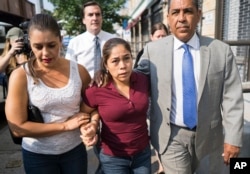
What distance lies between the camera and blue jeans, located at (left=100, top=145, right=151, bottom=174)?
6.29ft

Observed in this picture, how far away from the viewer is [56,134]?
175cm

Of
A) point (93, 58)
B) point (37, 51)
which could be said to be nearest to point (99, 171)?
point (37, 51)

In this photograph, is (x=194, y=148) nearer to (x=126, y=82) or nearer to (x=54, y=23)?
(x=126, y=82)

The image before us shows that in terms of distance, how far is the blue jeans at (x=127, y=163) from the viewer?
1.92 metres

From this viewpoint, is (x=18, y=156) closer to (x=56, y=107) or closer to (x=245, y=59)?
(x=56, y=107)

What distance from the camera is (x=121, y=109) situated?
1808mm

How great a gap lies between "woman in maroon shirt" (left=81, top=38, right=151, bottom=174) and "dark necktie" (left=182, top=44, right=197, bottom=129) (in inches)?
11.2

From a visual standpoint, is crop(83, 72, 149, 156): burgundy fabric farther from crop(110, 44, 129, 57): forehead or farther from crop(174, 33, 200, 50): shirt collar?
crop(174, 33, 200, 50): shirt collar

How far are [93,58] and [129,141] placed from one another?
1.57 metres

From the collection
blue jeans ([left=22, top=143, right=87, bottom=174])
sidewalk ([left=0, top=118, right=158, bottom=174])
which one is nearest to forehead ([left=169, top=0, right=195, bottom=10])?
blue jeans ([left=22, top=143, right=87, bottom=174])

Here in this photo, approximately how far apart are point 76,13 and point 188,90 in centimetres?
1226

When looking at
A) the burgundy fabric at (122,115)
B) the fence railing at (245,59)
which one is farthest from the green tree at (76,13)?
the burgundy fabric at (122,115)

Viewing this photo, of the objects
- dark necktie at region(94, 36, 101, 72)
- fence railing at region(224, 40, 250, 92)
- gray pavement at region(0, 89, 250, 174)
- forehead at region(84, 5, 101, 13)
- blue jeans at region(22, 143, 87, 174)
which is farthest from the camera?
fence railing at region(224, 40, 250, 92)

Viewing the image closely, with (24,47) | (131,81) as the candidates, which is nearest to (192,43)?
(131,81)
